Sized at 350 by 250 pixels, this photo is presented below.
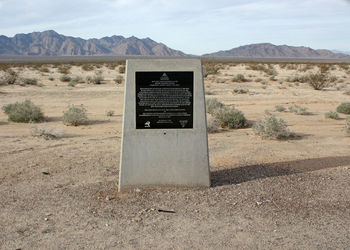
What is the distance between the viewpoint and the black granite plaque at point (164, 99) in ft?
18.9

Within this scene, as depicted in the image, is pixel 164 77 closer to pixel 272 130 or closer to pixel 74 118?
pixel 272 130

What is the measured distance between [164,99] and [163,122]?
34cm

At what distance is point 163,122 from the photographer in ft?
19.1

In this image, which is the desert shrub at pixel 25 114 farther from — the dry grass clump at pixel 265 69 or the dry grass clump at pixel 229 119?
the dry grass clump at pixel 265 69

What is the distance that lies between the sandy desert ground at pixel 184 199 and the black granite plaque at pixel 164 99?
3.45ft

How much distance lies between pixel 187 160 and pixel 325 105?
44.5 feet

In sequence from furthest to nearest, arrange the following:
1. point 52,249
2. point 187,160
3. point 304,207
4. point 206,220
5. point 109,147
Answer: point 109,147, point 187,160, point 304,207, point 206,220, point 52,249

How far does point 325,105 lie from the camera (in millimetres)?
17656

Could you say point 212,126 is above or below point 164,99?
below

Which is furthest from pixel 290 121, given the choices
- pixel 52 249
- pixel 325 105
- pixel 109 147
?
pixel 52 249

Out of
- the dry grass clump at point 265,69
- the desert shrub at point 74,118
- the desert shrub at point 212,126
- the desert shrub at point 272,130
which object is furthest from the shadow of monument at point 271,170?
the dry grass clump at point 265,69

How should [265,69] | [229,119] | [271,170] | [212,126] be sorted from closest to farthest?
[271,170] → [212,126] → [229,119] → [265,69]

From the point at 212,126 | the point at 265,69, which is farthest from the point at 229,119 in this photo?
the point at 265,69

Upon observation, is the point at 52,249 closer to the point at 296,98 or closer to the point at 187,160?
the point at 187,160
